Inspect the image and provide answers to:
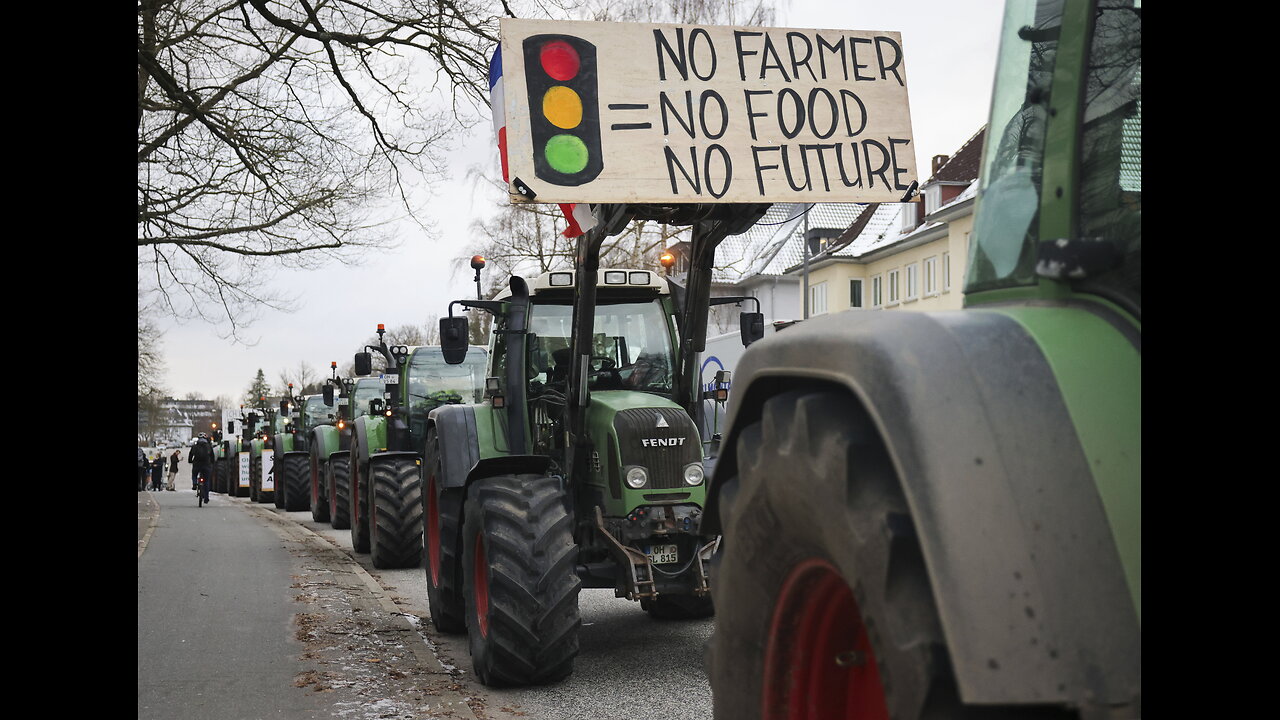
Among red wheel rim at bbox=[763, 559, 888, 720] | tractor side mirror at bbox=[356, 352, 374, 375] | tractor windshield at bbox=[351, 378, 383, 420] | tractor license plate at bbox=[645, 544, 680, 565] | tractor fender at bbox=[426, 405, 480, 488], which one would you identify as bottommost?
tractor license plate at bbox=[645, 544, 680, 565]

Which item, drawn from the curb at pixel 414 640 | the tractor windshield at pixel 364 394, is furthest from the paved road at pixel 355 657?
the tractor windshield at pixel 364 394

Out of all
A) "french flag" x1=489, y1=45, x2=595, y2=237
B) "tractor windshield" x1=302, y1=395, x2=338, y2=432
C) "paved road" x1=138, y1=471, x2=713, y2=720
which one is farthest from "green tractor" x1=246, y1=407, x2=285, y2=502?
"french flag" x1=489, y1=45, x2=595, y2=237

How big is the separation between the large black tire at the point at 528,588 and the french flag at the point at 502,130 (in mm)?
1462

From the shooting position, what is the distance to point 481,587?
22.1 ft

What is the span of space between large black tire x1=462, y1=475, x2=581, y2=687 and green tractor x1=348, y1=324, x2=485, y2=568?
6.05 m

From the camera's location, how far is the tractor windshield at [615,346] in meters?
7.55

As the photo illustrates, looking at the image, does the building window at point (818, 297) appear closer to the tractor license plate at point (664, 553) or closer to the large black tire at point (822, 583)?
the tractor license plate at point (664, 553)

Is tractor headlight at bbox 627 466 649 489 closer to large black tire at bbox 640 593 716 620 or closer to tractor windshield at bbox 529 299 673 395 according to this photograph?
tractor windshield at bbox 529 299 673 395

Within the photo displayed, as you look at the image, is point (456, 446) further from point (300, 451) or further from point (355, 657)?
point (300, 451)

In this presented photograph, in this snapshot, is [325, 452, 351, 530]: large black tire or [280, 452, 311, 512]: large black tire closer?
[325, 452, 351, 530]: large black tire

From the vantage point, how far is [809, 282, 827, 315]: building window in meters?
45.8

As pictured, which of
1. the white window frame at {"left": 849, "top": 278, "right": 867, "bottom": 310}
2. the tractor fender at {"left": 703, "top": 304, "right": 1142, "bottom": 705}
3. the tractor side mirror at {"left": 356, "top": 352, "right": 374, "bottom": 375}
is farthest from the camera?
the white window frame at {"left": 849, "top": 278, "right": 867, "bottom": 310}

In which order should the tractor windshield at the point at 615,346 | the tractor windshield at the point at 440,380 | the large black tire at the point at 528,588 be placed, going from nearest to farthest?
the large black tire at the point at 528,588, the tractor windshield at the point at 615,346, the tractor windshield at the point at 440,380
